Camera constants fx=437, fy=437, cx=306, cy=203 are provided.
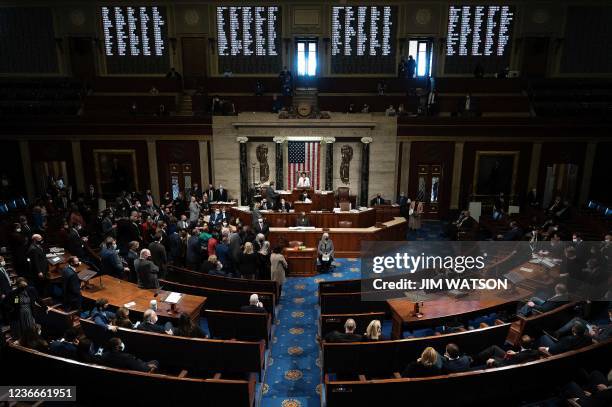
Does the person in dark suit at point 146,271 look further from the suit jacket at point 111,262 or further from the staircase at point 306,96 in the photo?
the staircase at point 306,96

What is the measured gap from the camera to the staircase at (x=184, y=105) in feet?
57.3

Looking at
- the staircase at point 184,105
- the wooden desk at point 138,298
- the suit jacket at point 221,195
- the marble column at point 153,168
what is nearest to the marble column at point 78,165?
the marble column at point 153,168

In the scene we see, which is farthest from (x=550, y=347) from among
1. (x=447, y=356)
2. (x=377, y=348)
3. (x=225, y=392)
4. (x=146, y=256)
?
(x=146, y=256)

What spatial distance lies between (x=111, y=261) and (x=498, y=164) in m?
13.2

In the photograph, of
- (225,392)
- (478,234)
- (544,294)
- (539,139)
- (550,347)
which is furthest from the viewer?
(539,139)

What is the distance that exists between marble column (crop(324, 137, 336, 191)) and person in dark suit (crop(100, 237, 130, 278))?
8.58m

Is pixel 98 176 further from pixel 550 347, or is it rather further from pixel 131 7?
pixel 550 347

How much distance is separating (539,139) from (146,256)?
13802 mm

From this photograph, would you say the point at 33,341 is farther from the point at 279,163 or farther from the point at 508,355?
the point at 279,163

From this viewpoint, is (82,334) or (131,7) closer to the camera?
(82,334)

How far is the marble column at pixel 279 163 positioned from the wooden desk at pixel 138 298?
27.9ft

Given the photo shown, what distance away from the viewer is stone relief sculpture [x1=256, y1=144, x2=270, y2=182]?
52.4 feet

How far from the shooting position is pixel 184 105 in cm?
1783

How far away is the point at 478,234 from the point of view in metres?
13.5
